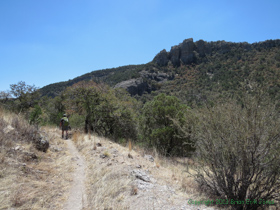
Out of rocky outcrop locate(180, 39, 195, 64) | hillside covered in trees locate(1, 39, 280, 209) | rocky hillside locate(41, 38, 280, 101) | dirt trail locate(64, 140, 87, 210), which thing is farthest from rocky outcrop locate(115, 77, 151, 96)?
dirt trail locate(64, 140, 87, 210)

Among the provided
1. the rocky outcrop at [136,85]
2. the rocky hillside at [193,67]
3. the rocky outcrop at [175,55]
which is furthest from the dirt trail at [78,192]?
the rocky outcrop at [175,55]

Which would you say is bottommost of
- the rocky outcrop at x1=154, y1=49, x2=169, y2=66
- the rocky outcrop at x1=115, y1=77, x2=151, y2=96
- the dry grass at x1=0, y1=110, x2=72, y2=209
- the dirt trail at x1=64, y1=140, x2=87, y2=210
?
the dirt trail at x1=64, y1=140, x2=87, y2=210

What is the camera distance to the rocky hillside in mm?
53694

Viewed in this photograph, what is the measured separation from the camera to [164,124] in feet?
36.7

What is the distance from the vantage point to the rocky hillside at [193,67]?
5369 centimetres

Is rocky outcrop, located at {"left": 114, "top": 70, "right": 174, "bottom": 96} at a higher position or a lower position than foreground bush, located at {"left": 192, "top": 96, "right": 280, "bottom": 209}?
higher

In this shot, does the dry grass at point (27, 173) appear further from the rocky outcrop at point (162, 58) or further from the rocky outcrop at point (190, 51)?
the rocky outcrop at point (162, 58)

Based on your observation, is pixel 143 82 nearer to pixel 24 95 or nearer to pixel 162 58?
pixel 162 58

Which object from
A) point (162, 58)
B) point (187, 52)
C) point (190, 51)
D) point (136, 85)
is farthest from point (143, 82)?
point (190, 51)

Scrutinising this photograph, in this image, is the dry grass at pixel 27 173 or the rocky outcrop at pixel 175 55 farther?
the rocky outcrop at pixel 175 55

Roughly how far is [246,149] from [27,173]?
215 inches

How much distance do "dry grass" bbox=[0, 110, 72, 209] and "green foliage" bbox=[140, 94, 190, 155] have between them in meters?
5.98

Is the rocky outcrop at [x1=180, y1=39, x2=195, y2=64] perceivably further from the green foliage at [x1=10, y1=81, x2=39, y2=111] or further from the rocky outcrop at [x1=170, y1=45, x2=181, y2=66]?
the green foliage at [x1=10, y1=81, x2=39, y2=111]

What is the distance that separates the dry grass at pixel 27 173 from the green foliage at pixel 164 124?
19.6 feet
